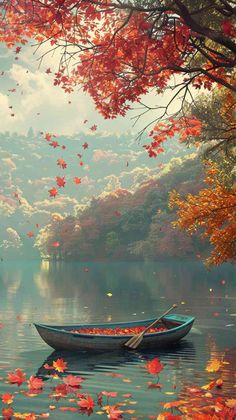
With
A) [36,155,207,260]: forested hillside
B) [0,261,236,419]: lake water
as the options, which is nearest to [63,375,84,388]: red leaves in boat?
[0,261,236,419]: lake water

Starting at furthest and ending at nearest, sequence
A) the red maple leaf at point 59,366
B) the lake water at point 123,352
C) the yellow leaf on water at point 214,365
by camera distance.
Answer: the yellow leaf on water at point 214,365 → the red maple leaf at point 59,366 → the lake water at point 123,352

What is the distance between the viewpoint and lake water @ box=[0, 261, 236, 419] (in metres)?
14.0

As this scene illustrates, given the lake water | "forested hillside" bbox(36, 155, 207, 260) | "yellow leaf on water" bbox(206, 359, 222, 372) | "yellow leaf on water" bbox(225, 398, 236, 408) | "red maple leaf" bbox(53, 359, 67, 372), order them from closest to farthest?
"yellow leaf on water" bbox(225, 398, 236, 408)
the lake water
"red maple leaf" bbox(53, 359, 67, 372)
"yellow leaf on water" bbox(206, 359, 222, 372)
"forested hillside" bbox(36, 155, 207, 260)

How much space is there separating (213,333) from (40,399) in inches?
526

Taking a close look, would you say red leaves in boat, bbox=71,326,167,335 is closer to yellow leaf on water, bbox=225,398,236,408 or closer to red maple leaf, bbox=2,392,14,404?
red maple leaf, bbox=2,392,14,404

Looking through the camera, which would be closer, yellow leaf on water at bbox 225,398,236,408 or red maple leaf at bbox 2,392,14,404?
yellow leaf on water at bbox 225,398,236,408

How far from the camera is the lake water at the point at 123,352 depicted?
550 inches

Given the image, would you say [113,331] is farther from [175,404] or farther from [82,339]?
[175,404]

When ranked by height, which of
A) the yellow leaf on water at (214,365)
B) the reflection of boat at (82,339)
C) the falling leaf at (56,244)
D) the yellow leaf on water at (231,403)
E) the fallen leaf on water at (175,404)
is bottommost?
the fallen leaf on water at (175,404)

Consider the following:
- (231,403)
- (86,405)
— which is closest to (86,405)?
(86,405)

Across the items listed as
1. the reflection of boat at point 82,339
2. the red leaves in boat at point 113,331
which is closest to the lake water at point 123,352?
the reflection of boat at point 82,339

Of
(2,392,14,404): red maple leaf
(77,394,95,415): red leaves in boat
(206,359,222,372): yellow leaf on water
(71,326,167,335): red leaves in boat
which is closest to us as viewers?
(77,394,95,415): red leaves in boat

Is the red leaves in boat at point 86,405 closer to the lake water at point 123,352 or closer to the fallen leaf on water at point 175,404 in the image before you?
the lake water at point 123,352

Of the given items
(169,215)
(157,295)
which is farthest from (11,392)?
(169,215)
